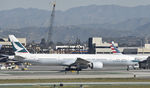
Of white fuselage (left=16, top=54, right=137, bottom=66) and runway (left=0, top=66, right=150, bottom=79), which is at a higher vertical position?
white fuselage (left=16, top=54, right=137, bottom=66)

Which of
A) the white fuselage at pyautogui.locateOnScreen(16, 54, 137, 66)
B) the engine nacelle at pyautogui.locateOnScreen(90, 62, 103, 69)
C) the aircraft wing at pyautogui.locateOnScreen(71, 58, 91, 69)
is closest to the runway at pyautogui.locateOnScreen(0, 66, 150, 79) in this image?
the engine nacelle at pyautogui.locateOnScreen(90, 62, 103, 69)

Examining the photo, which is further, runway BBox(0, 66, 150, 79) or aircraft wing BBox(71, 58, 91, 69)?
aircraft wing BBox(71, 58, 91, 69)

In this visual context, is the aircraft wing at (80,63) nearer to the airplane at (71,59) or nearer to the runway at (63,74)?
the airplane at (71,59)

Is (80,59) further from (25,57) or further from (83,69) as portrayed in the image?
(25,57)

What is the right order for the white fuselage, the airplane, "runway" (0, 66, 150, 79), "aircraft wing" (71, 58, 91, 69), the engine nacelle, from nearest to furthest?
1. "runway" (0, 66, 150, 79)
2. the white fuselage
3. the airplane
4. "aircraft wing" (71, 58, 91, 69)
5. the engine nacelle

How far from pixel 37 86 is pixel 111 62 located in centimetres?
4348

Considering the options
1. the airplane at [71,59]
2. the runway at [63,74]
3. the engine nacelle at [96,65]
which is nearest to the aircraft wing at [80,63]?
the airplane at [71,59]

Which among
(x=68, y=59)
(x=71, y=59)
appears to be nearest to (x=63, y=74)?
(x=68, y=59)

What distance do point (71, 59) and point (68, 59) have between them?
35.9 inches

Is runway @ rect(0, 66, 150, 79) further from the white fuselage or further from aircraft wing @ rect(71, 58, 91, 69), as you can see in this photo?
aircraft wing @ rect(71, 58, 91, 69)

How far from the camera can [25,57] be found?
95.4m

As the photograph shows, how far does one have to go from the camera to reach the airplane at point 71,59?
3743 inches

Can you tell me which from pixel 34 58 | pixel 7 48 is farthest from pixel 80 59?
pixel 7 48

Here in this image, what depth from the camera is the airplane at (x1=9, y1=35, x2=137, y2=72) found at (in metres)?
95.1
